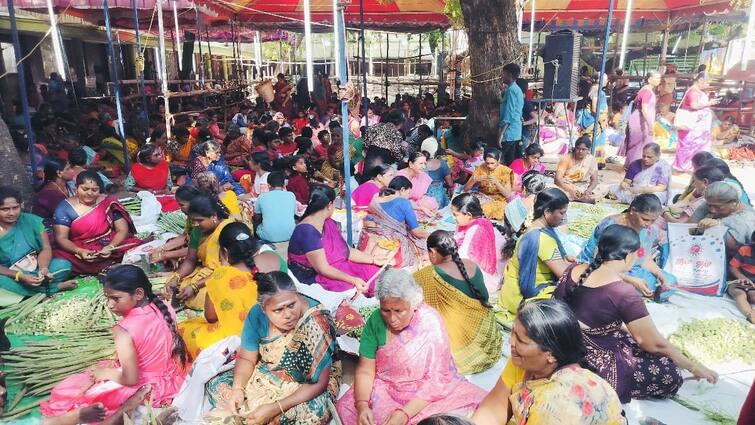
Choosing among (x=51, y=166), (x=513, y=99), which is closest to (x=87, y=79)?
(x=51, y=166)

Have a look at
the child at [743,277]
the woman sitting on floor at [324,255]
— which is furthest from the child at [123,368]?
the child at [743,277]

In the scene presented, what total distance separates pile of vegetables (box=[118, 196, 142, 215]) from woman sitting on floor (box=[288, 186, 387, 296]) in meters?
3.03

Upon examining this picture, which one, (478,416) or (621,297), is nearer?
(478,416)

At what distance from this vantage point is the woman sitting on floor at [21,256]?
4.08 metres

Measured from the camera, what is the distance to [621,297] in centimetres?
257

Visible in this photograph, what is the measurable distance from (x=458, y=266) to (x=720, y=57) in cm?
1734

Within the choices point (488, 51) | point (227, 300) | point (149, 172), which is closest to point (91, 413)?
point (227, 300)

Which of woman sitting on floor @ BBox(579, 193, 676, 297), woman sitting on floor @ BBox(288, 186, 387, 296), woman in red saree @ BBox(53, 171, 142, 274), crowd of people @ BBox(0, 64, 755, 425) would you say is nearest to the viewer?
crowd of people @ BBox(0, 64, 755, 425)

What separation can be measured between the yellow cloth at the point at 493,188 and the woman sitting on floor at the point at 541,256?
217 cm

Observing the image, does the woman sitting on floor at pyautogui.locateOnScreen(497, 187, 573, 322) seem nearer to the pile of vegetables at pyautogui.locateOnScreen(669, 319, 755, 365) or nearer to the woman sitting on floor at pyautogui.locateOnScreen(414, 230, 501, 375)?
the woman sitting on floor at pyautogui.locateOnScreen(414, 230, 501, 375)

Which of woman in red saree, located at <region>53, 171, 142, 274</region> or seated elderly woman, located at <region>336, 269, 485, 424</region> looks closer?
seated elderly woman, located at <region>336, 269, 485, 424</region>

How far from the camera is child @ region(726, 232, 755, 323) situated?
388 cm

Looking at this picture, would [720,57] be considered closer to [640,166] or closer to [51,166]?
[640,166]

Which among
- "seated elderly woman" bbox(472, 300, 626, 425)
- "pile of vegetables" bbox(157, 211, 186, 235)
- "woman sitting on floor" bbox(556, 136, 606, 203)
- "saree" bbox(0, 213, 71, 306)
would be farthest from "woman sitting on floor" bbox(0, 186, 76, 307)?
"woman sitting on floor" bbox(556, 136, 606, 203)
